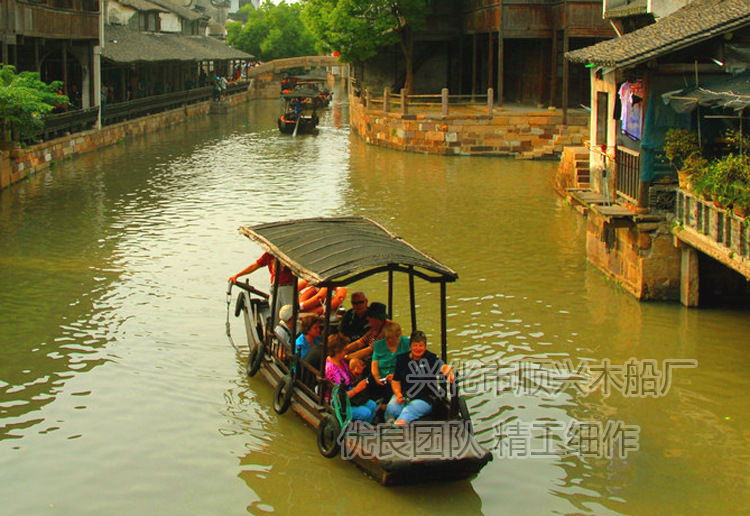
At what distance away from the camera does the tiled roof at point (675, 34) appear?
13.4m

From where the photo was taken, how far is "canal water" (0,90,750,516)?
348 inches

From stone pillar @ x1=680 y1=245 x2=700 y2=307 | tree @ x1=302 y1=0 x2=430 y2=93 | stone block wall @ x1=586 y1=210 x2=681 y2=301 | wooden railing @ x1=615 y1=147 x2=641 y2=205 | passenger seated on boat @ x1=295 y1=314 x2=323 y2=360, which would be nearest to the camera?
passenger seated on boat @ x1=295 y1=314 x2=323 y2=360

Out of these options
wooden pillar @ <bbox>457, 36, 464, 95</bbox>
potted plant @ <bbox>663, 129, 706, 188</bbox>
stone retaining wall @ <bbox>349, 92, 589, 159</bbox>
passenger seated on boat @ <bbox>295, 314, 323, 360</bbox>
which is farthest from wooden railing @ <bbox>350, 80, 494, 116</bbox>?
passenger seated on boat @ <bbox>295, 314, 323, 360</bbox>

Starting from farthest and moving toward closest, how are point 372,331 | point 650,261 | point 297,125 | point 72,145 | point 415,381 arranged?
1. point 297,125
2. point 72,145
3. point 650,261
4. point 372,331
5. point 415,381

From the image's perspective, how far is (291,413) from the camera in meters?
10.5

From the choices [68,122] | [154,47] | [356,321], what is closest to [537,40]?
[68,122]

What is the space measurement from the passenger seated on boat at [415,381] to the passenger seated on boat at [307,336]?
1327 millimetres

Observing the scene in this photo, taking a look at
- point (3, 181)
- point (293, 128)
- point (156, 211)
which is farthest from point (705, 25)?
point (293, 128)

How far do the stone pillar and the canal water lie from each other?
→ 0.64 ft

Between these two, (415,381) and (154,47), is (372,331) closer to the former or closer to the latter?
(415,381)

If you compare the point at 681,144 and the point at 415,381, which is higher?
the point at 681,144

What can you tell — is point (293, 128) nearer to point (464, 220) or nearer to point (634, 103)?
point (464, 220)

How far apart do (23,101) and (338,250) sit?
50.2ft

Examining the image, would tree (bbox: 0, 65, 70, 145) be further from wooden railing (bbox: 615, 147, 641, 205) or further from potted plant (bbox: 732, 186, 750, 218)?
potted plant (bbox: 732, 186, 750, 218)
